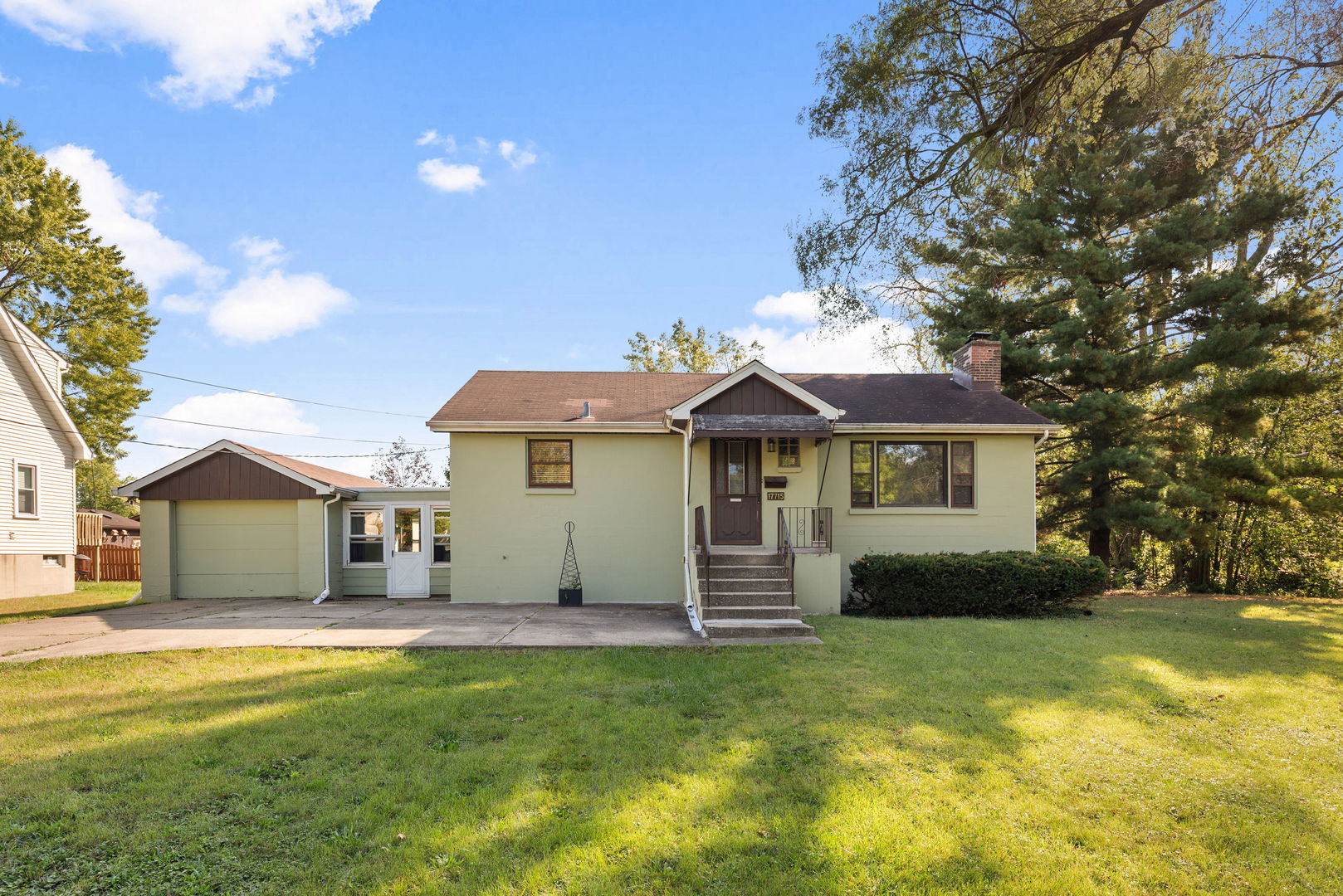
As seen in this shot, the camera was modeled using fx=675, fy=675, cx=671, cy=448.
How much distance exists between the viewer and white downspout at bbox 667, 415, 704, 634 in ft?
38.6

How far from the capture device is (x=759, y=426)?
1194cm

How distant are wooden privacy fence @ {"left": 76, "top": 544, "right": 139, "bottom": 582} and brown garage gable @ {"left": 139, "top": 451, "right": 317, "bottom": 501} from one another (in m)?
12.1

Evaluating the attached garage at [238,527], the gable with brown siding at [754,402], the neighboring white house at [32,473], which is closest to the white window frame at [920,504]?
the gable with brown siding at [754,402]

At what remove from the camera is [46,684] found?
7383 millimetres

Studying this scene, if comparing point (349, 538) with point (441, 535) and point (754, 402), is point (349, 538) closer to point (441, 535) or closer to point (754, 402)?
point (441, 535)

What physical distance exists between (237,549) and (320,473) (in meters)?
2.45

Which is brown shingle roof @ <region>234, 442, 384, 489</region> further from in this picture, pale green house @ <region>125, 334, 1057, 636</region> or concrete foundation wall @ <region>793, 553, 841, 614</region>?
concrete foundation wall @ <region>793, 553, 841, 614</region>

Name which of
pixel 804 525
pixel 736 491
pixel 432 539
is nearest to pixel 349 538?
pixel 432 539

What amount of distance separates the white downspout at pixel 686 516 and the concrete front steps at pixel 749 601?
491 mm

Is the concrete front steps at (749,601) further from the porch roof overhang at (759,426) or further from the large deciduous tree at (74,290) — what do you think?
the large deciduous tree at (74,290)

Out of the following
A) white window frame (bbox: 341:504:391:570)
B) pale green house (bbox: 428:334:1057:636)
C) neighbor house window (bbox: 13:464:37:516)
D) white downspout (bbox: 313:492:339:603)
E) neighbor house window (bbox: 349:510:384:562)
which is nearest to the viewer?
pale green house (bbox: 428:334:1057:636)

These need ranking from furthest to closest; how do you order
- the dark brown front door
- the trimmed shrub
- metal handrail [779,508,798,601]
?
the dark brown front door < the trimmed shrub < metal handrail [779,508,798,601]

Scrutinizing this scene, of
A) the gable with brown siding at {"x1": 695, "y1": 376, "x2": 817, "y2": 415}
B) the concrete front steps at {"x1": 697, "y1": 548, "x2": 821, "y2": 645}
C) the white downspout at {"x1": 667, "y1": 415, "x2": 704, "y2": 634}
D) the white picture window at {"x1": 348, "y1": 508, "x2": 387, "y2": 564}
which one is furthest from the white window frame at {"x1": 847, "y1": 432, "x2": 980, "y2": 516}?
the white picture window at {"x1": 348, "y1": 508, "x2": 387, "y2": 564}

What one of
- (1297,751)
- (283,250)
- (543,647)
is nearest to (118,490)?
(283,250)
